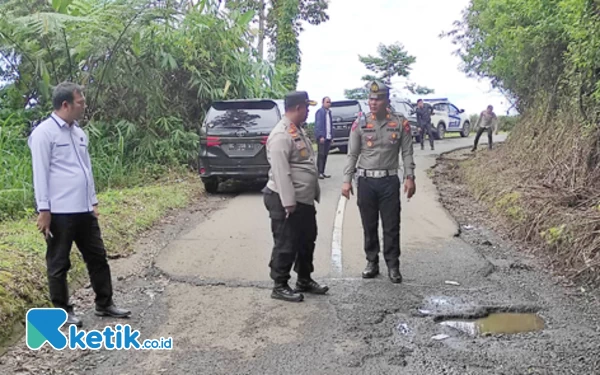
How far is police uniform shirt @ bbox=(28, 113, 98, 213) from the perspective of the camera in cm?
455

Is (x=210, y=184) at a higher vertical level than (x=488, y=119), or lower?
lower

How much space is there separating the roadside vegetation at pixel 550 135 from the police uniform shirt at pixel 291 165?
2.81m

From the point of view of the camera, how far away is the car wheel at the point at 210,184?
11789 millimetres

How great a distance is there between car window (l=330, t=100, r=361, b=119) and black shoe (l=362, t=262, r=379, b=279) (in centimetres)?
1415

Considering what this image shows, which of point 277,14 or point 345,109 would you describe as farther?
point 277,14

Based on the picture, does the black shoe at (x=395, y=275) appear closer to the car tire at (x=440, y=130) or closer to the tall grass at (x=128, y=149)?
the tall grass at (x=128, y=149)

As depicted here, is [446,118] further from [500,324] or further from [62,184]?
[62,184]

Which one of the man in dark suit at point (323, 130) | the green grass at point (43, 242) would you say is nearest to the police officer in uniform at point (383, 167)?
the green grass at point (43, 242)

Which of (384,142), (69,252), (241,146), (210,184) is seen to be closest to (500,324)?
(384,142)

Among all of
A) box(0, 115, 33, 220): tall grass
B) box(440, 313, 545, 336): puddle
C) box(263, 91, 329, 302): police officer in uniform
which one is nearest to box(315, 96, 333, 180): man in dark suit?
box(0, 115, 33, 220): tall grass

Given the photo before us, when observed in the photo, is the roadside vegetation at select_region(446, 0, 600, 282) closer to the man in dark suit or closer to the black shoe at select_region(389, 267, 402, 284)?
the black shoe at select_region(389, 267, 402, 284)

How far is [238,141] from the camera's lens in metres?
11.2

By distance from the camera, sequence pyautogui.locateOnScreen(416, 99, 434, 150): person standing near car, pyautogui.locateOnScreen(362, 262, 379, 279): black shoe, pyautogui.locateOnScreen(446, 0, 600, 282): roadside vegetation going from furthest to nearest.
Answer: pyautogui.locateOnScreen(416, 99, 434, 150): person standing near car < pyautogui.locateOnScreen(446, 0, 600, 282): roadside vegetation < pyautogui.locateOnScreen(362, 262, 379, 279): black shoe

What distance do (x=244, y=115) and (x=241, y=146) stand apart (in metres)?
0.61
